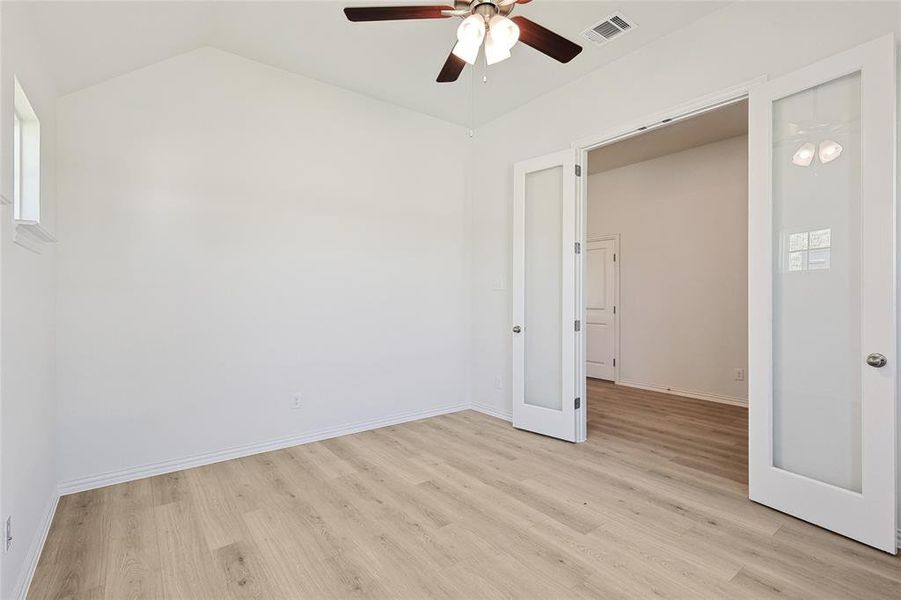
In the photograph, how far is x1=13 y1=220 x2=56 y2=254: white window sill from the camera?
5.92ft

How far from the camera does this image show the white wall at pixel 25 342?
1638 mm

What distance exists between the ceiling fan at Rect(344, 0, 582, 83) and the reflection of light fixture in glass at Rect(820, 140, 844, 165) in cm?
141

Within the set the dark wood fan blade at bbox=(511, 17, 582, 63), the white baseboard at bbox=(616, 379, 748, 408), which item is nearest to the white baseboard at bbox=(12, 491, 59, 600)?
the dark wood fan blade at bbox=(511, 17, 582, 63)

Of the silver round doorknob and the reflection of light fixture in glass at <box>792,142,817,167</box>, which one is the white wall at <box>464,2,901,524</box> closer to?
the reflection of light fixture in glass at <box>792,142,817,167</box>

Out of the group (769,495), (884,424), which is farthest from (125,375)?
(884,424)

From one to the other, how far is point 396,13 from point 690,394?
5.18 metres

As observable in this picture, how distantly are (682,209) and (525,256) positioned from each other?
108 inches

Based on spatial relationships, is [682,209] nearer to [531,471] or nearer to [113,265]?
[531,471]

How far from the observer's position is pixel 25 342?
191 cm

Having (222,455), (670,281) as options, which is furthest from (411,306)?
(670,281)

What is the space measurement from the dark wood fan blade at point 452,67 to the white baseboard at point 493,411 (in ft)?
9.80

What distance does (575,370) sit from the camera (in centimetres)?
357

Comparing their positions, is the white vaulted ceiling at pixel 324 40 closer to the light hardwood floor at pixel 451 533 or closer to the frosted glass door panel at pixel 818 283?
the frosted glass door panel at pixel 818 283

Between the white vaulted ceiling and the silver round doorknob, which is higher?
the white vaulted ceiling
